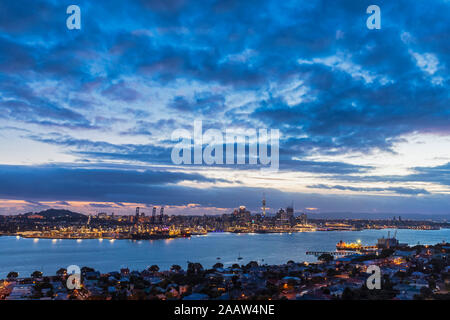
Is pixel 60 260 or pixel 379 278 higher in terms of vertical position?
pixel 379 278

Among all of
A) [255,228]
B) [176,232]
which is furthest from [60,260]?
[255,228]

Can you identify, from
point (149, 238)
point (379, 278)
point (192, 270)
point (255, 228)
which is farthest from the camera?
point (255, 228)

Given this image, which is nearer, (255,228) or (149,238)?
(149,238)

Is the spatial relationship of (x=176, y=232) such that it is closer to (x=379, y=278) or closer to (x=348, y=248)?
(x=348, y=248)

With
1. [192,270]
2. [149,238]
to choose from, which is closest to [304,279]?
[192,270]
